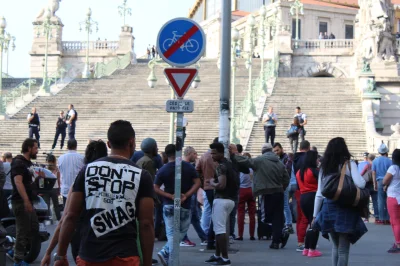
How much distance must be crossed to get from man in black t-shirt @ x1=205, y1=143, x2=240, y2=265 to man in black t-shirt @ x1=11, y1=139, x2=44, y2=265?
2546 mm

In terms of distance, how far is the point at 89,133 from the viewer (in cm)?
3653

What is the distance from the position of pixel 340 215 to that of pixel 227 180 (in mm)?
3111

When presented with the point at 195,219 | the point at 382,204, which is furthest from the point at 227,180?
the point at 382,204

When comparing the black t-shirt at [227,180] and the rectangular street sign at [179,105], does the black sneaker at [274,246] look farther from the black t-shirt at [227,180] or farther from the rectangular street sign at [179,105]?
the rectangular street sign at [179,105]

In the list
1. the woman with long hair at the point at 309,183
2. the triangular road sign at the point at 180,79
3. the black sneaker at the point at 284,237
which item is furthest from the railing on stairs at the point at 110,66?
the triangular road sign at the point at 180,79

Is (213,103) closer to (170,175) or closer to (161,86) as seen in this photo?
(161,86)

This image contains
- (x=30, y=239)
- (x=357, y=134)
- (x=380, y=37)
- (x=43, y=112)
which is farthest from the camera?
(x=380, y=37)

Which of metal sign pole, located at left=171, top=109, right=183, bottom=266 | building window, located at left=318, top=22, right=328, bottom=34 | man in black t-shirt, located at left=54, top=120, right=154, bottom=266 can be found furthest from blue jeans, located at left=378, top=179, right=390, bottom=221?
building window, located at left=318, top=22, right=328, bottom=34

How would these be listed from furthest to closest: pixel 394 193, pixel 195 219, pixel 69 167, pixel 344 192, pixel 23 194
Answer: pixel 195 219
pixel 394 193
pixel 69 167
pixel 23 194
pixel 344 192

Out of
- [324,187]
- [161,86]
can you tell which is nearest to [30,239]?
[324,187]

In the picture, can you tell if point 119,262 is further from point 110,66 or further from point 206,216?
point 110,66

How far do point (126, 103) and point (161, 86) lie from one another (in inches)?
139

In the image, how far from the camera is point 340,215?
34.2 ft

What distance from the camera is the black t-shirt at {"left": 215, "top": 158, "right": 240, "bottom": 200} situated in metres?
13.2
